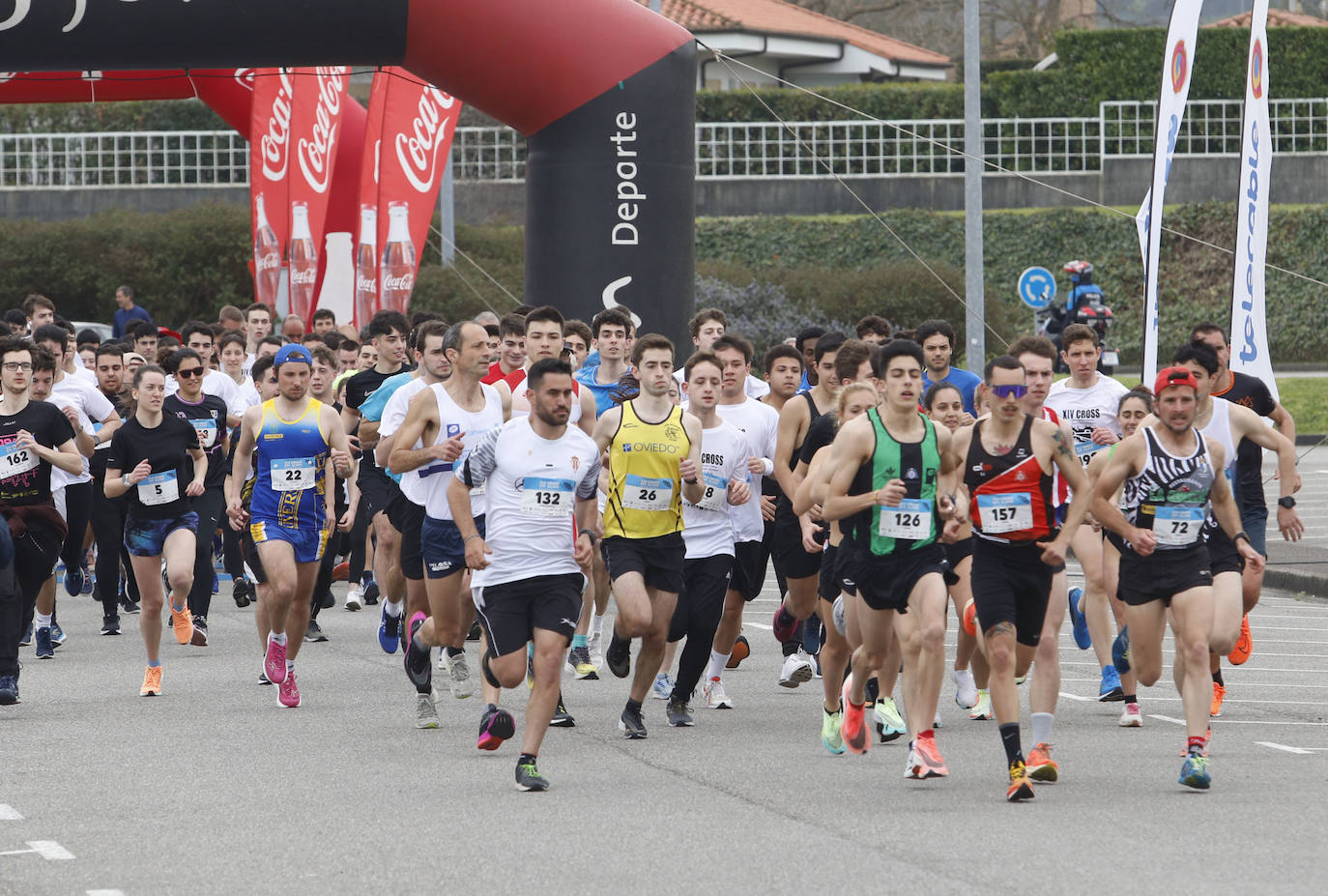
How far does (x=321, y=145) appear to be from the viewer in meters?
20.7

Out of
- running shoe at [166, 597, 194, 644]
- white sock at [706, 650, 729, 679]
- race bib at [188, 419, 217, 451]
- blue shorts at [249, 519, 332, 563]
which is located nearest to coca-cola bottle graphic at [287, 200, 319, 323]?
race bib at [188, 419, 217, 451]

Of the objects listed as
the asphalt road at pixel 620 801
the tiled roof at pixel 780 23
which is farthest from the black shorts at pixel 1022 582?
the tiled roof at pixel 780 23

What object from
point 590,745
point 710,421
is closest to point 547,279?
point 710,421

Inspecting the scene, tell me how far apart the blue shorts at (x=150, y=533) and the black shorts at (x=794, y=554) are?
3.56 metres

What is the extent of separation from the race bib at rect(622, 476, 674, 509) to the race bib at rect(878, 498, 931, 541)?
1.28 m

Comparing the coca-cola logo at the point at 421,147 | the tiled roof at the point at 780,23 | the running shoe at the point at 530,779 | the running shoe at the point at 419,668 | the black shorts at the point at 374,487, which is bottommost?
the running shoe at the point at 530,779

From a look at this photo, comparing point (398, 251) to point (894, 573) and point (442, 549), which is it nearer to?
point (442, 549)

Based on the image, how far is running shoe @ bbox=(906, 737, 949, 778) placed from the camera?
7.87 meters

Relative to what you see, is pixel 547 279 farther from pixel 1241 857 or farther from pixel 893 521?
pixel 1241 857

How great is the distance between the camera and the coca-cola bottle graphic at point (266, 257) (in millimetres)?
20938

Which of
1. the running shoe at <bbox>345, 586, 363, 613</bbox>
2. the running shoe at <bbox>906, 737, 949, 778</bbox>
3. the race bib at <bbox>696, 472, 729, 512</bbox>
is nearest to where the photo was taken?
the running shoe at <bbox>906, 737, 949, 778</bbox>

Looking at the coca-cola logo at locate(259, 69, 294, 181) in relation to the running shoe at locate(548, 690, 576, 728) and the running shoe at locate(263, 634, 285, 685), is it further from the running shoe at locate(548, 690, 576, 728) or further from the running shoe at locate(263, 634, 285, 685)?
the running shoe at locate(548, 690, 576, 728)

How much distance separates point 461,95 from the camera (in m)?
15.9

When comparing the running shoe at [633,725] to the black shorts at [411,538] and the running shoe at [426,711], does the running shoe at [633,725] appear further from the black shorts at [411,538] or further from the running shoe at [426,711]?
the black shorts at [411,538]
